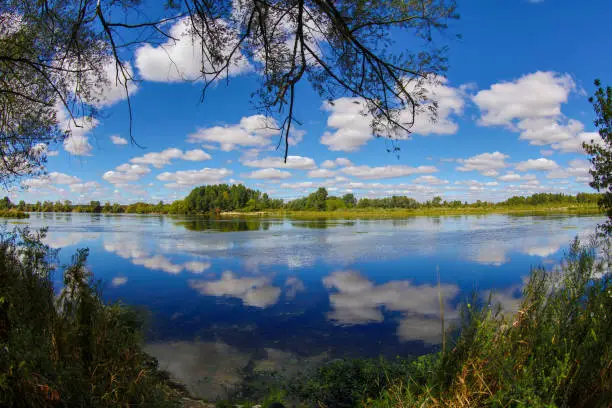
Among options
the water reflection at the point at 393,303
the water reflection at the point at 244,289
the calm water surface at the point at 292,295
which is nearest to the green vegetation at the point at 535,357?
the calm water surface at the point at 292,295

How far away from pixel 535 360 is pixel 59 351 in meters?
3.96

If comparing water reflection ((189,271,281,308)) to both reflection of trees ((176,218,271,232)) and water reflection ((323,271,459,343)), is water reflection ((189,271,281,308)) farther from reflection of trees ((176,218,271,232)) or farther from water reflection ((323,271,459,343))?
reflection of trees ((176,218,271,232))

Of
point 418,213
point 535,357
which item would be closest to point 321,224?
point 535,357

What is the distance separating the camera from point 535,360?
9.41ft

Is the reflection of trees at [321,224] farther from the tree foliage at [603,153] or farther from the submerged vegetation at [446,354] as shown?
the submerged vegetation at [446,354]

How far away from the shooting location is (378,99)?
382 cm

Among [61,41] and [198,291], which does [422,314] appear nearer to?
[198,291]

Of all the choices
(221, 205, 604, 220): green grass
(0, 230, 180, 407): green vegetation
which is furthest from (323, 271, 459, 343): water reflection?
(221, 205, 604, 220): green grass

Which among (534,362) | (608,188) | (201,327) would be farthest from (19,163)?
(608,188)

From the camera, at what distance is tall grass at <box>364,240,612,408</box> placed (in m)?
2.60

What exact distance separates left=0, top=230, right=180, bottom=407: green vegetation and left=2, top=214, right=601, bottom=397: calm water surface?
1954 mm

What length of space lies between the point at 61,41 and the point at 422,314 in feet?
28.2

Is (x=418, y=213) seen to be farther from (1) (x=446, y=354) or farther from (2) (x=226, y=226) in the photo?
(1) (x=446, y=354)

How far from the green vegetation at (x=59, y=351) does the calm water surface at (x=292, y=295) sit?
6.41 ft
